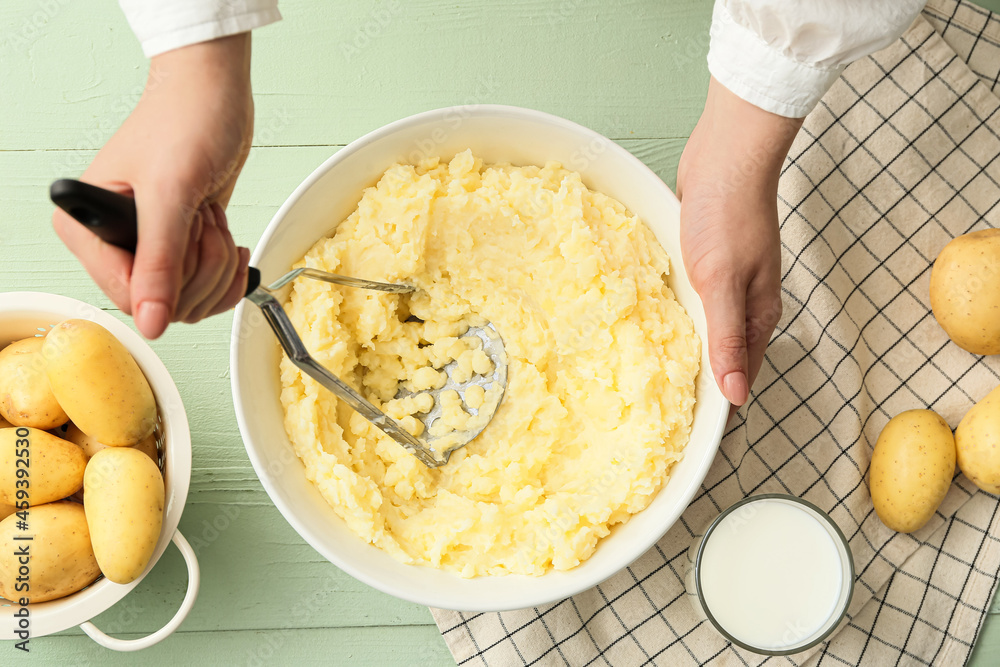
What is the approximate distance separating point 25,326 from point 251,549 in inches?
24.3

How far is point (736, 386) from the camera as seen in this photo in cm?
116

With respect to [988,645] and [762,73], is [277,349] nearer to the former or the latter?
[762,73]

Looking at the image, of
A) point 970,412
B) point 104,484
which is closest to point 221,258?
point 104,484

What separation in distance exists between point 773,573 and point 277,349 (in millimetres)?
1032

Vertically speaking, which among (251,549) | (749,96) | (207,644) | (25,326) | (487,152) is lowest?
(207,644)

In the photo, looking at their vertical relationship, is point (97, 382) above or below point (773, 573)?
above

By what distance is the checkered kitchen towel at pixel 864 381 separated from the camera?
4.81 feet

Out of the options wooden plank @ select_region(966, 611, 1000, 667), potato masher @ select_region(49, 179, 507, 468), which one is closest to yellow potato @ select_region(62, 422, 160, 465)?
potato masher @ select_region(49, 179, 507, 468)

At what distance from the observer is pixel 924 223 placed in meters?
1.60

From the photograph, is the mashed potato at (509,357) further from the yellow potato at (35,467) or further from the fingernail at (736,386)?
the yellow potato at (35,467)

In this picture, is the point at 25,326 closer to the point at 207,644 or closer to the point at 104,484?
the point at 104,484

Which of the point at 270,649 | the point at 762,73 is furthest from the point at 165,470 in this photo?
the point at 762,73

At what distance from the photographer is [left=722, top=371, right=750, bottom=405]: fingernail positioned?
3.81 ft

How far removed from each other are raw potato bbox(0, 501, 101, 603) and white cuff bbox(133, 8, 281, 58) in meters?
0.84
